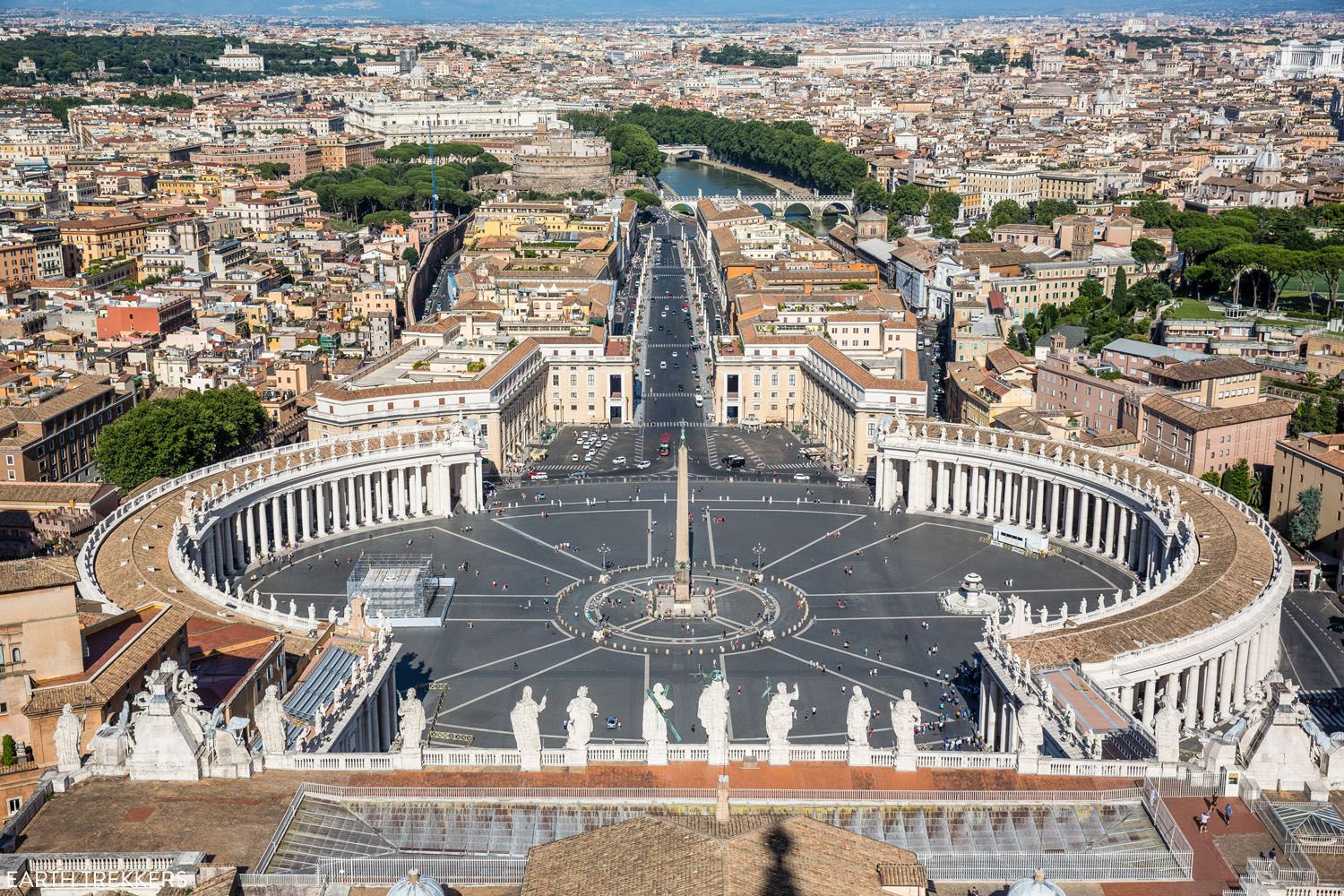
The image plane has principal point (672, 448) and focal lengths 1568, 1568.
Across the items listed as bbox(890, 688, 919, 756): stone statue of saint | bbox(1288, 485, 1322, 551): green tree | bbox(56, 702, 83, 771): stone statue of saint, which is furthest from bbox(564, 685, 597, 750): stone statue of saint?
bbox(1288, 485, 1322, 551): green tree

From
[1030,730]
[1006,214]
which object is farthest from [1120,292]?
[1030,730]

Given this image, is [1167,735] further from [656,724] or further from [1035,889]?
[656,724]

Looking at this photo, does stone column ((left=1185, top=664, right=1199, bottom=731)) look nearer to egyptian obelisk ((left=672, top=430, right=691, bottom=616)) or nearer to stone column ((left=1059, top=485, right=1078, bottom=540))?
egyptian obelisk ((left=672, top=430, right=691, bottom=616))

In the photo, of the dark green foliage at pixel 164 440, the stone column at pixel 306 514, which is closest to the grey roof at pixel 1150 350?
the stone column at pixel 306 514

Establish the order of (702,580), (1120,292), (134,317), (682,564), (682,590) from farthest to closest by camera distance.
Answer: (1120,292), (134,317), (702,580), (682,564), (682,590)

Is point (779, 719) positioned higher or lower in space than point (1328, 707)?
higher

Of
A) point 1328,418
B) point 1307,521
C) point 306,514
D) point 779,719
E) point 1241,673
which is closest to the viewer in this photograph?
point 779,719
